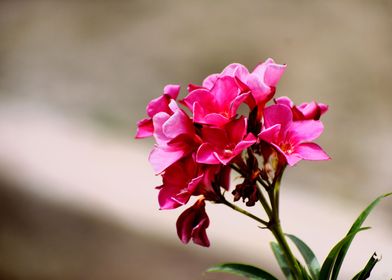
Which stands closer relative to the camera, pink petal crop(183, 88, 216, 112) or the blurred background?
pink petal crop(183, 88, 216, 112)

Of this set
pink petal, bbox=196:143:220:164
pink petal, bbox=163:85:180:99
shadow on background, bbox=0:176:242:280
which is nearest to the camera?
pink petal, bbox=196:143:220:164

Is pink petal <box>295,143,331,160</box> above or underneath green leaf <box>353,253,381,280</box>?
above

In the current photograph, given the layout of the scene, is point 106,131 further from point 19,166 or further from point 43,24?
point 43,24

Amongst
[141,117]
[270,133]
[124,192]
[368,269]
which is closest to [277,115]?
[270,133]

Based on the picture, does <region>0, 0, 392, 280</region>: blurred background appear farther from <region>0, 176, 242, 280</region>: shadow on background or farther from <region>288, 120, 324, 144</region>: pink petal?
<region>288, 120, 324, 144</region>: pink petal

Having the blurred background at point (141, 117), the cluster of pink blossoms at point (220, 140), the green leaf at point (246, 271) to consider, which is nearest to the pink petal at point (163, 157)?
the cluster of pink blossoms at point (220, 140)

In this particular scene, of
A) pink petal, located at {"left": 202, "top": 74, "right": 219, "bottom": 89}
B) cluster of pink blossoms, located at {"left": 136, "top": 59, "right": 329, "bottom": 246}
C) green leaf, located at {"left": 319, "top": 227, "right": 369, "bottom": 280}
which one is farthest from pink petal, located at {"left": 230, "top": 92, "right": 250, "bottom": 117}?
green leaf, located at {"left": 319, "top": 227, "right": 369, "bottom": 280}
